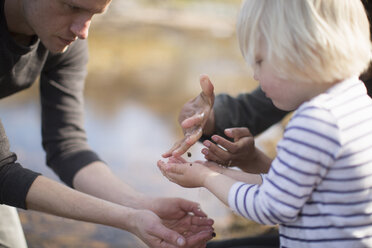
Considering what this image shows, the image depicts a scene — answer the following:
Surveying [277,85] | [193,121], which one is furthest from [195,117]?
[277,85]

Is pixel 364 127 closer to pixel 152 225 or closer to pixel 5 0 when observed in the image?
pixel 152 225

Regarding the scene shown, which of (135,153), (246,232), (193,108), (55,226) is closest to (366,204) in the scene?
(193,108)

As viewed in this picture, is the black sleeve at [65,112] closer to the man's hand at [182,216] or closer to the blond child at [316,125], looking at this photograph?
the man's hand at [182,216]

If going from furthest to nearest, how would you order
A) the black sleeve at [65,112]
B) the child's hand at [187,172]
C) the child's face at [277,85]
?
the black sleeve at [65,112] → the child's hand at [187,172] → the child's face at [277,85]

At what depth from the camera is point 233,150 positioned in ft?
5.85

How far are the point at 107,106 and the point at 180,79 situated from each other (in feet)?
5.42

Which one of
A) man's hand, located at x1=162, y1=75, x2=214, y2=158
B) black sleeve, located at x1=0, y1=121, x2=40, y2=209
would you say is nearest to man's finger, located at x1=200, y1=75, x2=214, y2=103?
man's hand, located at x1=162, y1=75, x2=214, y2=158

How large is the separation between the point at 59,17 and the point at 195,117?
71cm

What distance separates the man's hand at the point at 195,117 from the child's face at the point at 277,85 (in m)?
0.32

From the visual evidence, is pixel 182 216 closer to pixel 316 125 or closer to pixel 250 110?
pixel 250 110

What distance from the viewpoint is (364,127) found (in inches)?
50.8

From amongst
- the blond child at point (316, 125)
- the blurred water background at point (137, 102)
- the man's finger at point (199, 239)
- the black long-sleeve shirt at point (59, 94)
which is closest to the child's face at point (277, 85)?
the blond child at point (316, 125)

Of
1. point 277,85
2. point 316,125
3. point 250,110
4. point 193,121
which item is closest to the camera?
point 316,125

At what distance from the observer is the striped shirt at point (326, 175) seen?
123 cm
